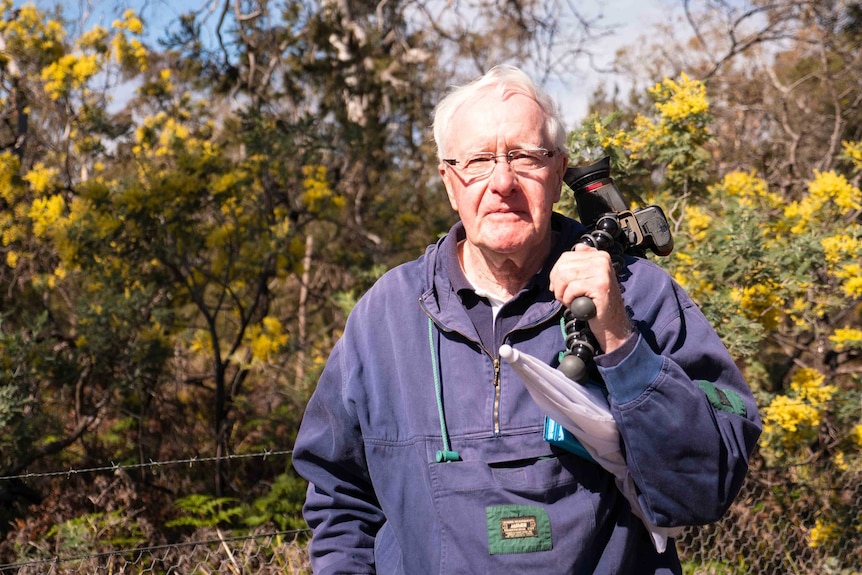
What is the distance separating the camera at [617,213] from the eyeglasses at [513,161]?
0.13m

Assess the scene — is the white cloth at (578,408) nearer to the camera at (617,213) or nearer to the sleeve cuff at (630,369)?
the sleeve cuff at (630,369)

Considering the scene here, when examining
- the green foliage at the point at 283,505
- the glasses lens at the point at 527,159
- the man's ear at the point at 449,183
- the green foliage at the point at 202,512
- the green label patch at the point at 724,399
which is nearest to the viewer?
the green label patch at the point at 724,399

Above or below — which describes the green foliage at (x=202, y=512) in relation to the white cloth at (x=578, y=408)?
below

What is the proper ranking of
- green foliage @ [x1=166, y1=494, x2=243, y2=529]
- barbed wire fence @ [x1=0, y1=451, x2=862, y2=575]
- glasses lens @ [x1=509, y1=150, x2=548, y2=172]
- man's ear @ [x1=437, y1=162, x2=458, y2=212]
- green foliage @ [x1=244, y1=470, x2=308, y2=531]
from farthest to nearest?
green foliage @ [x1=244, y1=470, x2=308, y2=531] → green foliage @ [x1=166, y1=494, x2=243, y2=529] → barbed wire fence @ [x1=0, y1=451, x2=862, y2=575] → man's ear @ [x1=437, y1=162, x2=458, y2=212] → glasses lens @ [x1=509, y1=150, x2=548, y2=172]

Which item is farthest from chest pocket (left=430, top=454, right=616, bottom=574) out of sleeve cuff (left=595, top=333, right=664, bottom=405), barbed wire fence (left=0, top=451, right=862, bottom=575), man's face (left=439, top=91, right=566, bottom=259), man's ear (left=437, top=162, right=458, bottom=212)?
barbed wire fence (left=0, top=451, right=862, bottom=575)

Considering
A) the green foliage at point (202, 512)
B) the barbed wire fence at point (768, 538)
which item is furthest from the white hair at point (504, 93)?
the green foliage at point (202, 512)

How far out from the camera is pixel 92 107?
22.2 ft

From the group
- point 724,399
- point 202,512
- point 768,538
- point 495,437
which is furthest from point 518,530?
point 202,512

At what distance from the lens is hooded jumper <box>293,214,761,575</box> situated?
1427mm

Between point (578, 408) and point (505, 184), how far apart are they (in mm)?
496

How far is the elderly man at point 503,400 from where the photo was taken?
4.66 feet

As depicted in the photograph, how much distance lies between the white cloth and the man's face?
0.33 metres

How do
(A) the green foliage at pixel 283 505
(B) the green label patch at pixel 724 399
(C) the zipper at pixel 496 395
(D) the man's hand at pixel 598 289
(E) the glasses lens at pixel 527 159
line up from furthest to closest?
(A) the green foliage at pixel 283 505
(E) the glasses lens at pixel 527 159
(C) the zipper at pixel 496 395
(B) the green label patch at pixel 724 399
(D) the man's hand at pixel 598 289

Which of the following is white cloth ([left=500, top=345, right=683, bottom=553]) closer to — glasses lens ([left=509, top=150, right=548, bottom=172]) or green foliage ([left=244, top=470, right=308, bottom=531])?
glasses lens ([left=509, top=150, right=548, bottom=172])
